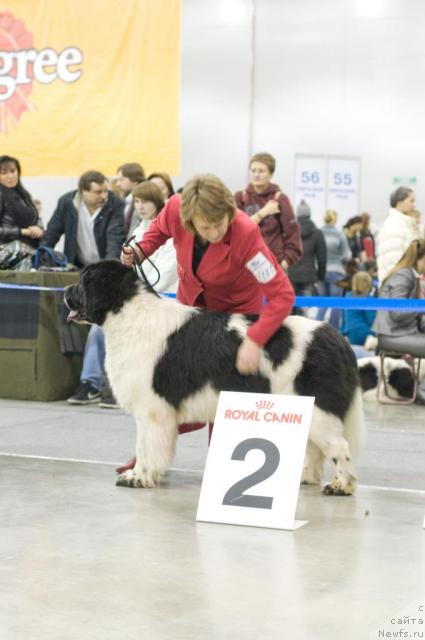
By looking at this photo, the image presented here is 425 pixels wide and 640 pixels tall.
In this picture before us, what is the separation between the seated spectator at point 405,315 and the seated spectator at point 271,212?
2.56 ft

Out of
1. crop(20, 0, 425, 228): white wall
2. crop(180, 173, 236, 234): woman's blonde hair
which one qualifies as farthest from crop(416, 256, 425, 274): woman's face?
crop(20, 0, 425, 228): white wall

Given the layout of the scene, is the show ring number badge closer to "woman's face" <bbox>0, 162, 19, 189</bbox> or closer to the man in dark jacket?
the man in dark jacket

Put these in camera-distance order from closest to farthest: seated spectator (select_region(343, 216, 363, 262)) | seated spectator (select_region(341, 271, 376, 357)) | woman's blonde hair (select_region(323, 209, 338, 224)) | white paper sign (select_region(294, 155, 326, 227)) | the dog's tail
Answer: the dog's tail
seated spectator (select_region(341, 271, 376, 357))
woman's blonde hair (select_region(323, 209, 338, 224))
seated spectator (select_region(343, 216, 363, 262))
white paper sign (select_region(294, 155, 326, 227))

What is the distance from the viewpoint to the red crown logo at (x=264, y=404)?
4.19m

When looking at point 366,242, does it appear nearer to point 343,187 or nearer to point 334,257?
point 334,257

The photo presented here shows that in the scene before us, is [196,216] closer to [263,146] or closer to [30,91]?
[30,91]

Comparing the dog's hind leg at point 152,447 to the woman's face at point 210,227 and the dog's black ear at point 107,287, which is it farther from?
the woman's face at point 210,227

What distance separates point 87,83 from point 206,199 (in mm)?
8055

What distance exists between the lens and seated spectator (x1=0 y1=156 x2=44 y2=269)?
7.89m

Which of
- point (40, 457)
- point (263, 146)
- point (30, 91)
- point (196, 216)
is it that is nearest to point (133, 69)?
point (30, 91)

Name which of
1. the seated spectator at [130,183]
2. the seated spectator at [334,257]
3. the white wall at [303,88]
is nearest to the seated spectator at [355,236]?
the seated spectator at [334,257]

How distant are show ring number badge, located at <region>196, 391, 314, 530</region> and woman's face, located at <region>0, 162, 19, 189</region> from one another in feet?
14.1

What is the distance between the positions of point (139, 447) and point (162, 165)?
709cm

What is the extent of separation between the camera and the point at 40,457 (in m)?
5.41
